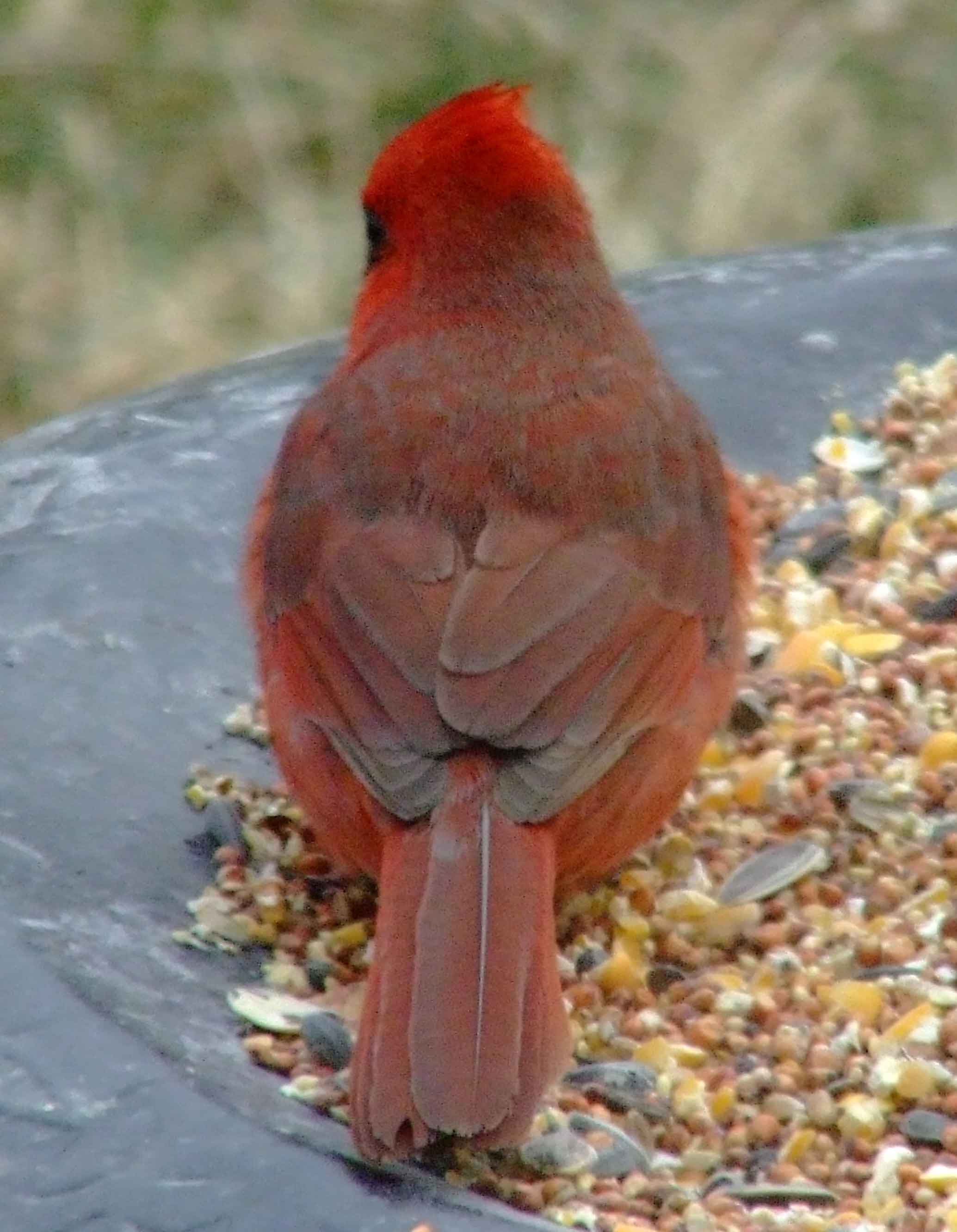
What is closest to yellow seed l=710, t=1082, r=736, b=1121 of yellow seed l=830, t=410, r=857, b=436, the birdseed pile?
the birdseed pile

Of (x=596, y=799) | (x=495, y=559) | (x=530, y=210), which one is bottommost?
(x=596, y=799)

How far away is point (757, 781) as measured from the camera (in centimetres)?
388

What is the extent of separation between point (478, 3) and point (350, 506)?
4.45m

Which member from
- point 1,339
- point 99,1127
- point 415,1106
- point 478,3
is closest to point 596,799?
point 415,1106

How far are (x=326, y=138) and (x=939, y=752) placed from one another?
4300mm

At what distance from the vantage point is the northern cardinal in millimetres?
2895

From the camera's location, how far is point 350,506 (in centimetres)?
360

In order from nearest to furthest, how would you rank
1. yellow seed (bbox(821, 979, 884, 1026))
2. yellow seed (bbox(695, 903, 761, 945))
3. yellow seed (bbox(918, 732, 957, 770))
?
yellow seed (bbox(821, 979, 884, 1026))
yellow seed (bbox(695, 903, 761, 945))
yellow seed (bbox(918, 732, 957, 770))

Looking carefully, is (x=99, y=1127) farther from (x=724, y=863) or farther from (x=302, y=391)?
(x=302, y=391)

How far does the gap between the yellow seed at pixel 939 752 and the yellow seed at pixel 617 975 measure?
24.4 inches

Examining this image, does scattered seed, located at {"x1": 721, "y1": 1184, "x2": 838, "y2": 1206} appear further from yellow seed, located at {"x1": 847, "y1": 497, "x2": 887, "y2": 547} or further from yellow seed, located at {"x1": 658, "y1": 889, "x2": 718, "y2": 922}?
yellow seed, located at {"x1": 847, "y1": 497, "x2": 887, "y2": 547}

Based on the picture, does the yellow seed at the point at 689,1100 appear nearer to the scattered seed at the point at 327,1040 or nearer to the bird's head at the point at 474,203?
the scattered seed at the point at 327,1040

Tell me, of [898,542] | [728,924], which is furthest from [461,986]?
[898,542]

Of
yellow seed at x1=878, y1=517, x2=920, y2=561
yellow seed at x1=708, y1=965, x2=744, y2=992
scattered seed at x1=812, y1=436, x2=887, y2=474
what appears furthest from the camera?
scattered seed at x1=812, y1=436, x2=887, y2=474
